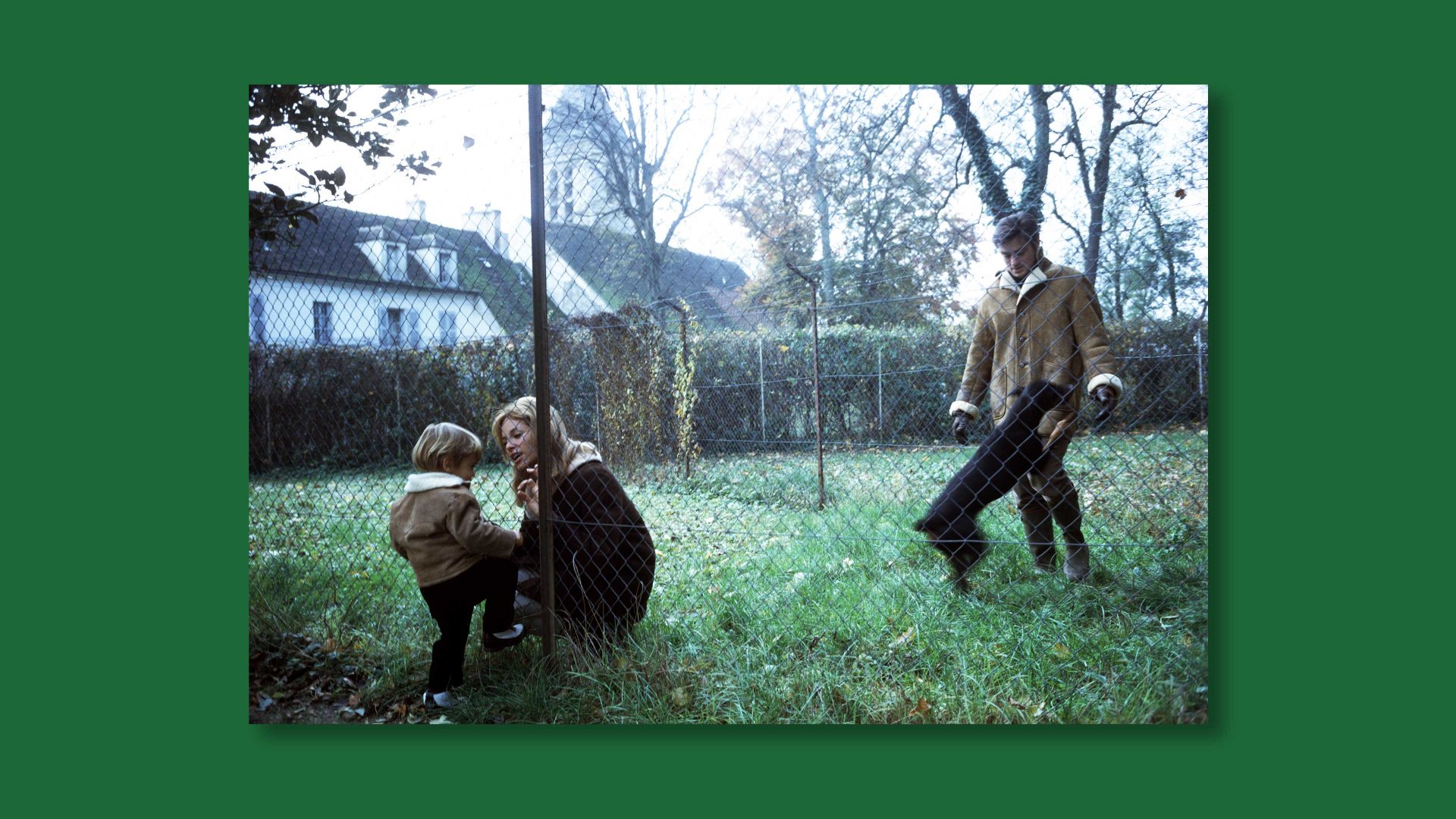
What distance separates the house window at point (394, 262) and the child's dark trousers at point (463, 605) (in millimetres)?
1074

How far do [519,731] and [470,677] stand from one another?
24cm

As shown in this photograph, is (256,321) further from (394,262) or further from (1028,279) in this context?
(1028,279)

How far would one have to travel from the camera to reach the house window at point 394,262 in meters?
3.43

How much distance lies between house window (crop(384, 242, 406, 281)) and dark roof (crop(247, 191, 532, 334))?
0.06 ft

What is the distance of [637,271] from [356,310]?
1.06m

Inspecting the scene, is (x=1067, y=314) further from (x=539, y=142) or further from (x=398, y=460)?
(x=398, y=460)

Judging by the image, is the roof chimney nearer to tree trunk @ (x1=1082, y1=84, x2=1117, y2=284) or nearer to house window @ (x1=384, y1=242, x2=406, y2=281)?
house window @ (x1=384, y1=242, x2=406, y2=281)

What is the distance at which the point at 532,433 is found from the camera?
320 centimetres

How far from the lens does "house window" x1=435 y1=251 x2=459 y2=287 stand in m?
3.32

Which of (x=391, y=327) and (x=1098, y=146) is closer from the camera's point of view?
(x=1098, y=146)

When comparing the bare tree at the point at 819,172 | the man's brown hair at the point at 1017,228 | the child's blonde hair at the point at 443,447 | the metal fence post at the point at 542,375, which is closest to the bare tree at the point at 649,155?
the metal fence post at the point at 542,375

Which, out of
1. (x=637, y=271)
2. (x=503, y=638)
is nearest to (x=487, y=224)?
(x=637, y=271)

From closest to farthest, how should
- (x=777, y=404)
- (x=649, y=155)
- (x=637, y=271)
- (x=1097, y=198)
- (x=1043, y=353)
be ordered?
(x=1097, y=198)
(x=1043, y=353)
(x=649, y=155)
(x=637, y=271)
(x=777, y=404)

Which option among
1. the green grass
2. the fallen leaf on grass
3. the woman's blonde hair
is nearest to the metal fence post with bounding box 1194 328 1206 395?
the green grass
